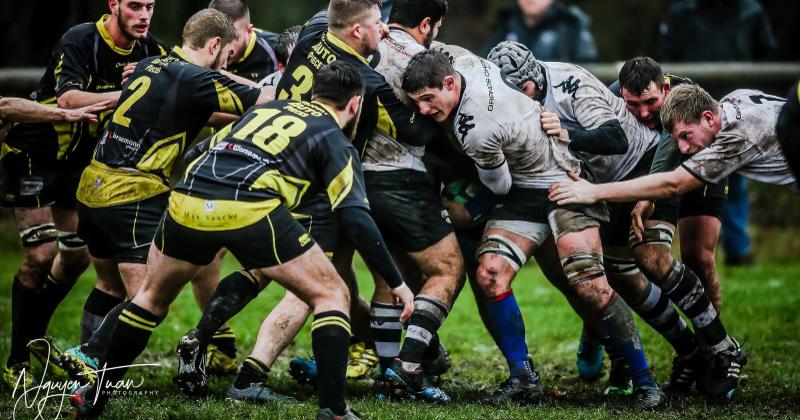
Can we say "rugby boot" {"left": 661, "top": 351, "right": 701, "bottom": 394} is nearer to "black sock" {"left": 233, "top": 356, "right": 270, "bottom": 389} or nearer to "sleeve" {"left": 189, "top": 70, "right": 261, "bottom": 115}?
"black sock" {"left": 233, "top": 356, "right": 270, "bottom": 389}

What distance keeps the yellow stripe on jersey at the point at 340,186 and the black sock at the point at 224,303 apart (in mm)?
1159

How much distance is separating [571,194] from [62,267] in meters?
3.44

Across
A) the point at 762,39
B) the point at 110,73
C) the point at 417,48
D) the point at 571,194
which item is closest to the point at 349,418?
the point at 571,194

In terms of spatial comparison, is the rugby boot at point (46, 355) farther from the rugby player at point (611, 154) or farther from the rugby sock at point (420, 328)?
the rugby player at point (611, 154)

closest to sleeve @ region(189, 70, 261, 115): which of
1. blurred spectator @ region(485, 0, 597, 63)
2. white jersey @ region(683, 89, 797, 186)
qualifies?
white jersey @ region(683, 89, 797, 186)

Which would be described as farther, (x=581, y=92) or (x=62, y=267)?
(x=62, y=267)

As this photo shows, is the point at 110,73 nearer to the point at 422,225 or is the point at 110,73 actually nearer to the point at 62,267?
the point at 62,267

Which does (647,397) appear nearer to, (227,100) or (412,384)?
(412,384)

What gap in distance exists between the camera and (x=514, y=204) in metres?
7.04

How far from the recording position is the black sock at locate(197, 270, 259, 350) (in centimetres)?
650

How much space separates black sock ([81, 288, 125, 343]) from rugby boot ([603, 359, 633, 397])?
3259mm

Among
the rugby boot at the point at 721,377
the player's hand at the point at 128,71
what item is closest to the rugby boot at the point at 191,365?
the player's hand at the point at 128,71

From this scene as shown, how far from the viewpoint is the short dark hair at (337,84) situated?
19.9ft

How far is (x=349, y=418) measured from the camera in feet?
18.6
